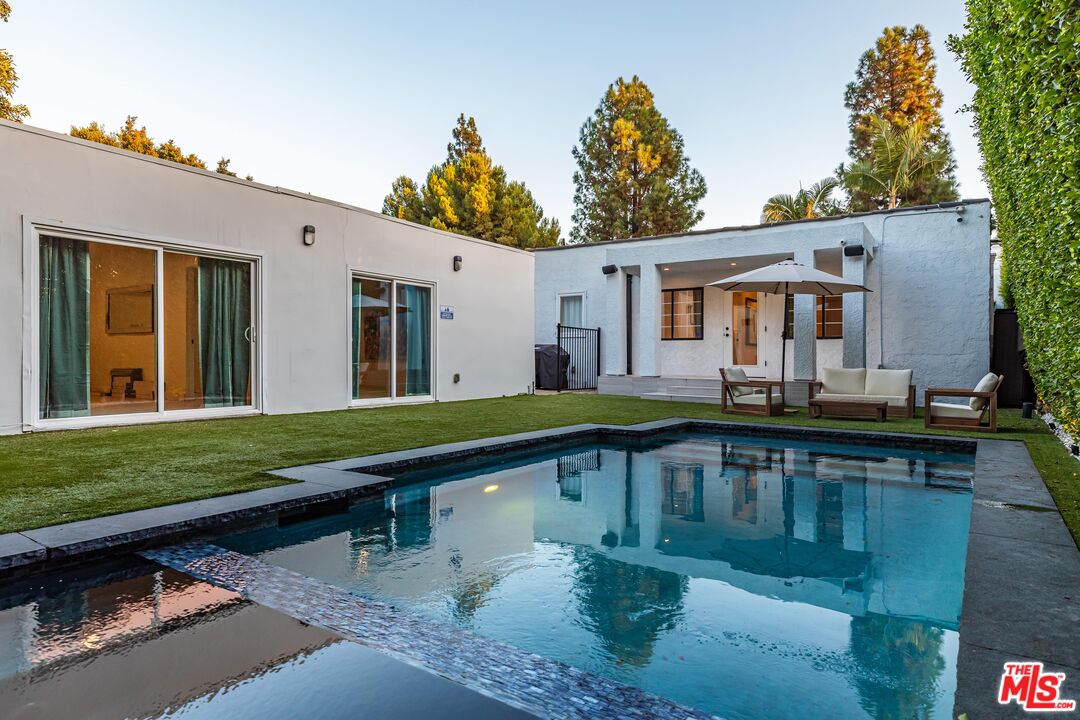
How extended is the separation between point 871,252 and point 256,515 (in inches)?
483

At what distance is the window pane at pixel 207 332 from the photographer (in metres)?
7.93

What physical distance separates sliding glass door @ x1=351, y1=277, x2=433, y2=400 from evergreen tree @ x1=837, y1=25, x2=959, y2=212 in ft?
65.2

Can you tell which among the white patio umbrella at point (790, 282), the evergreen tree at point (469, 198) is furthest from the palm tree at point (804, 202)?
the white patio umbrella at point (790, 282)

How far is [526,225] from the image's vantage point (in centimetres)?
2622

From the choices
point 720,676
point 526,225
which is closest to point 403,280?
point 720,676

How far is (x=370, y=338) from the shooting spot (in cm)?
1046

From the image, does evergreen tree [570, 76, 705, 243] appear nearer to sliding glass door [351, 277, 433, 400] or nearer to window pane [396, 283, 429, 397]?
window pane [396, 283, 429, 397]

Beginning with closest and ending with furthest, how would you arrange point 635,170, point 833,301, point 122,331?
point 122,331, point 833,301, point 635,170

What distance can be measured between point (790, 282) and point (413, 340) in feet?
21.9

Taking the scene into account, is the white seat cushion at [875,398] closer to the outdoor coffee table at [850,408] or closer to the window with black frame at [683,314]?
the outdoor coffee table at [850,408]

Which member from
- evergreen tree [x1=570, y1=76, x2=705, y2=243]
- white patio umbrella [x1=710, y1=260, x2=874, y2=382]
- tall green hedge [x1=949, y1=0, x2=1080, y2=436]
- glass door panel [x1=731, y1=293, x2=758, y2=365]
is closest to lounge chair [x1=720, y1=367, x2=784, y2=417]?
white patio umbrella [x1=710, y1=260, x2=874, y2=382]

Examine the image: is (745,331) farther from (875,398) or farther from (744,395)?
(875,398)

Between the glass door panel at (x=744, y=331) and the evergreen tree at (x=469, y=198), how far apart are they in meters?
12.3

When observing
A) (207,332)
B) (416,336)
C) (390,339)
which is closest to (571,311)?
(416,336)
